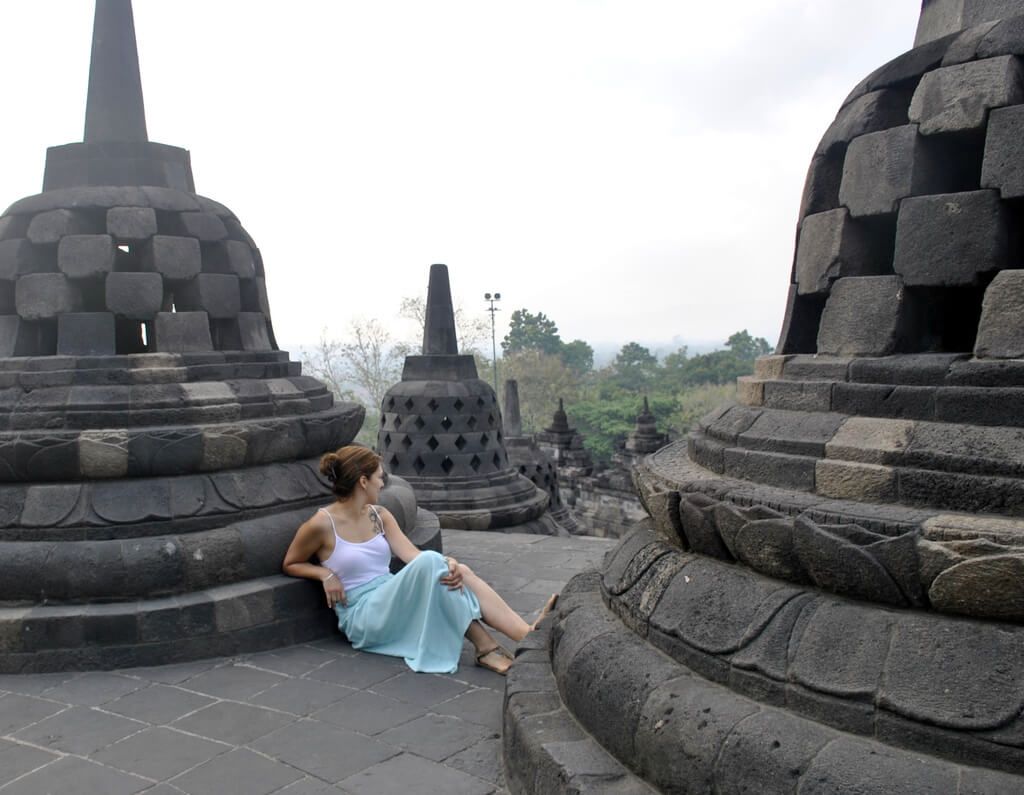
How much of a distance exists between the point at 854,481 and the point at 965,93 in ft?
3.90

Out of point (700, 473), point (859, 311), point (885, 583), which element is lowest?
point (885, 583)

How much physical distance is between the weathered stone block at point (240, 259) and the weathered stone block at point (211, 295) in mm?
91

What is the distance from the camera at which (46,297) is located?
188 inches

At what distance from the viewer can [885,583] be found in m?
2.23

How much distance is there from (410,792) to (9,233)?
384 centimetres

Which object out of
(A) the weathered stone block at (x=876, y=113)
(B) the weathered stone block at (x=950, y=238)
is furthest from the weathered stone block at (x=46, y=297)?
(B) the weathered stone block at (x=950, y=238)

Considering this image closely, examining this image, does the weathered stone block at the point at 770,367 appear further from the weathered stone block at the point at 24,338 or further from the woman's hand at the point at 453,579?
the weathered stone block at the point at 24,338

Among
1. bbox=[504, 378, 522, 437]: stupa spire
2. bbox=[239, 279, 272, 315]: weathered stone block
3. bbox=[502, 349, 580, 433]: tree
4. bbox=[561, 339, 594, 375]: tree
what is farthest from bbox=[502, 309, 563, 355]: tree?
bbox=[239, 279, 272, 315]: weathered stone block

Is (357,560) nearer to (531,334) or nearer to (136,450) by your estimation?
(136,450)

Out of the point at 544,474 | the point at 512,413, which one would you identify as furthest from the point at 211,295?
the point at 512,413

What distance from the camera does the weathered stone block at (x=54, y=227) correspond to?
15.8 feet

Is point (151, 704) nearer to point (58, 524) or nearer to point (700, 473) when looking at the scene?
point (58, 524)

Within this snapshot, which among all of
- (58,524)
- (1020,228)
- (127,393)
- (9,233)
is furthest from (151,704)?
(1020,228)

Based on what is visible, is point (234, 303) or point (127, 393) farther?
point (234, 303)
